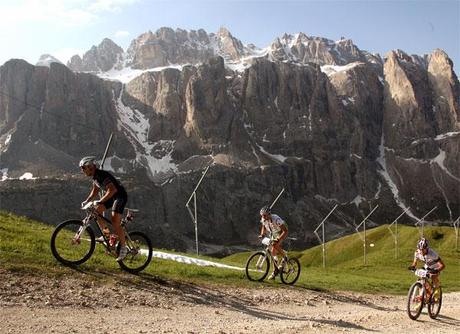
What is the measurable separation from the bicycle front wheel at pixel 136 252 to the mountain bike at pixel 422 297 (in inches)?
490

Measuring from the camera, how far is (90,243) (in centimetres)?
2147

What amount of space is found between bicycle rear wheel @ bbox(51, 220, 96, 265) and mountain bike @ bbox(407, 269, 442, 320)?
1486 centimetres

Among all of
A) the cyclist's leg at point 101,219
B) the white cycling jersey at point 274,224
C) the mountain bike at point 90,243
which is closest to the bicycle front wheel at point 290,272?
the white cycling jersey at point 274,224

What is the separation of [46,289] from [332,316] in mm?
12328

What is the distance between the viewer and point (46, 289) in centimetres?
1908

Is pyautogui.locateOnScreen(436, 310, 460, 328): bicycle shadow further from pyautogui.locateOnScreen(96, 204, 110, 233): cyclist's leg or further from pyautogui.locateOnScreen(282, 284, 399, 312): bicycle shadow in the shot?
pyautogui.locateOnScreen(96, 204, 110, 233): cyclist's leg

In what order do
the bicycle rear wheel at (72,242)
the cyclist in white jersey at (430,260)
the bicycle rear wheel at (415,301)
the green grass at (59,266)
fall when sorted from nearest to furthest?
the bicycle rear wheel at (72,242)
the green grass at (59,266)
the bicycle rear wheel at (415,301)
the cyclist in white jersey at (430,260)

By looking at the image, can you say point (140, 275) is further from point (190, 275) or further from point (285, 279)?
point (285, 279)

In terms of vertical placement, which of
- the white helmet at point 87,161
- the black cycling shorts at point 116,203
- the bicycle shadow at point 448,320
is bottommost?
the bicycle shadow at point 448,320

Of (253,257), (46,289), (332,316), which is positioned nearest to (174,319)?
(46,289)

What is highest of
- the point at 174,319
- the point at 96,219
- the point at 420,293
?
the point at 96,219

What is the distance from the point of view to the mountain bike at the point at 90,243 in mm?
20812

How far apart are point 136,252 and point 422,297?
539 inches

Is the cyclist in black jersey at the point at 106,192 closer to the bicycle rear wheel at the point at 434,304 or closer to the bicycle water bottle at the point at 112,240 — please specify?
the bicycle water bottle at the point at 112,240
